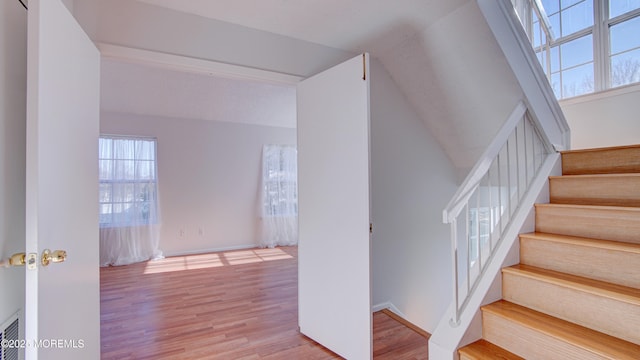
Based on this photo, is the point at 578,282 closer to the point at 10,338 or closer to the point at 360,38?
the point at 360,38

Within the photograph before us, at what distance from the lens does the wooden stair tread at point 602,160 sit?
6.03ft

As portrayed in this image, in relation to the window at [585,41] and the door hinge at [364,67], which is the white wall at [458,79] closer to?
the door hinge at [364,67]

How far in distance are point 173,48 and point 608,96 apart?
375cm

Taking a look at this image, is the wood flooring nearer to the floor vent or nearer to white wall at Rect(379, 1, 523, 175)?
the floor vent

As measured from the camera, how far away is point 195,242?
190 inches

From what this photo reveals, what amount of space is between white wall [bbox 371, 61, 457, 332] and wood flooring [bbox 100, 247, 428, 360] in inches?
18.1

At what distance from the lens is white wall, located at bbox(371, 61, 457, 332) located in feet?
9.17

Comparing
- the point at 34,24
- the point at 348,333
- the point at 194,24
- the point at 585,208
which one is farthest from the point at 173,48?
the point at 585,208

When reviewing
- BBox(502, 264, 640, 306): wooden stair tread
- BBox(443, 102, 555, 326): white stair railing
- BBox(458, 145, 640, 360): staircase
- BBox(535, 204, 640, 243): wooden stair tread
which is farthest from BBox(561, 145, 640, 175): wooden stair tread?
BBox(502, 264, 640, 306): wooden stair tread

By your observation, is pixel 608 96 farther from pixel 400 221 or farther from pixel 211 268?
A: pixel 211 268

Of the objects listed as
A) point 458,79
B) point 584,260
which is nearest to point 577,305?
point 584,260

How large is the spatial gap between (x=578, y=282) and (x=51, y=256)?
2309mm

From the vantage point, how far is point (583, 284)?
1.37 metres

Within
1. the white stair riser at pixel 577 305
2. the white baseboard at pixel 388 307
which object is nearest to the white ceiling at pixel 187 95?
the white baseboard at pixel 388 307
